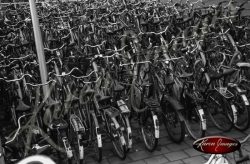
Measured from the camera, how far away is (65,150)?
14.9 feet

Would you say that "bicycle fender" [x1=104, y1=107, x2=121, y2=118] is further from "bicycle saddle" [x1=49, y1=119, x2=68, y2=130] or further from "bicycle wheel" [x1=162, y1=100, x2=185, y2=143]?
"bicycle wheel" [x1=162, y1=100, x2=185, y2=143]

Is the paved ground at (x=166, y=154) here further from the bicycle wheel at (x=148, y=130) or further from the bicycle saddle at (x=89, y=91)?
the bicycle saddle at (x=89, y=91)

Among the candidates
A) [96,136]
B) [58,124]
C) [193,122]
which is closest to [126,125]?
[96,136]

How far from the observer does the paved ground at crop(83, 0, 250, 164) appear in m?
5.00

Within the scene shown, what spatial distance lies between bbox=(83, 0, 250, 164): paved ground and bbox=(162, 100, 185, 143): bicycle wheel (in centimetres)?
12

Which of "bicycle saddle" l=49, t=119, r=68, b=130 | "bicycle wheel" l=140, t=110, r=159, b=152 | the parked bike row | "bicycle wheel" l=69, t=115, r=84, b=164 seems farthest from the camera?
"bicycle wheel" l=140, t=110, r=159, b=152

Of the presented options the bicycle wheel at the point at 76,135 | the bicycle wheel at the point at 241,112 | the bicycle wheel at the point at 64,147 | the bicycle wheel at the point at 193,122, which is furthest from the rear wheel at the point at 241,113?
the bicycle wheel at the point at 64,147

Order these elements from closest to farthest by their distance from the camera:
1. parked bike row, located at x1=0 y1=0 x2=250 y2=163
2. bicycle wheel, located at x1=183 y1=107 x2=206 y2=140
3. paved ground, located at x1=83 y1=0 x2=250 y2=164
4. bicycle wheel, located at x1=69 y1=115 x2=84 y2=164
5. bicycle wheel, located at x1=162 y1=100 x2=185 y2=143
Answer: bicycle wheel, located at x1=69 y1=115 x2=84 y2=164, parked bike row, located at x1=0 y1=0 x2=250 y2=163, paved ground, located at x1=83 y1=0 x2=250 y2=164, bicycle wheel, located at x1=162 y1=100 x2=185 y2=143, bicycle wheel, located at x1=183 y1=107 x2=206 y2=140

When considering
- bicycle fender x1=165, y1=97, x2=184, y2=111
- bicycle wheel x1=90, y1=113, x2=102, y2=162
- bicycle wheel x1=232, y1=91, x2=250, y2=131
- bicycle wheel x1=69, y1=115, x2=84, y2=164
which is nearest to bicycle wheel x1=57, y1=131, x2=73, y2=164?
bicycle wheel x1=69, y1=115, x2=84, y2=164

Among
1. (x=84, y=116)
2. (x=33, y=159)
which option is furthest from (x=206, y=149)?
(x=84, y=116)

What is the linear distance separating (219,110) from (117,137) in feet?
6.12

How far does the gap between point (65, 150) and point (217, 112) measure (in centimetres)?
270

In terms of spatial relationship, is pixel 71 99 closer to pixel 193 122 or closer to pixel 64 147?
pixel 64 147

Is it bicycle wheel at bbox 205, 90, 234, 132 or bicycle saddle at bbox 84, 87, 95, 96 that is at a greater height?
bicycle saddle at bbox 84, 87, 95, 96
